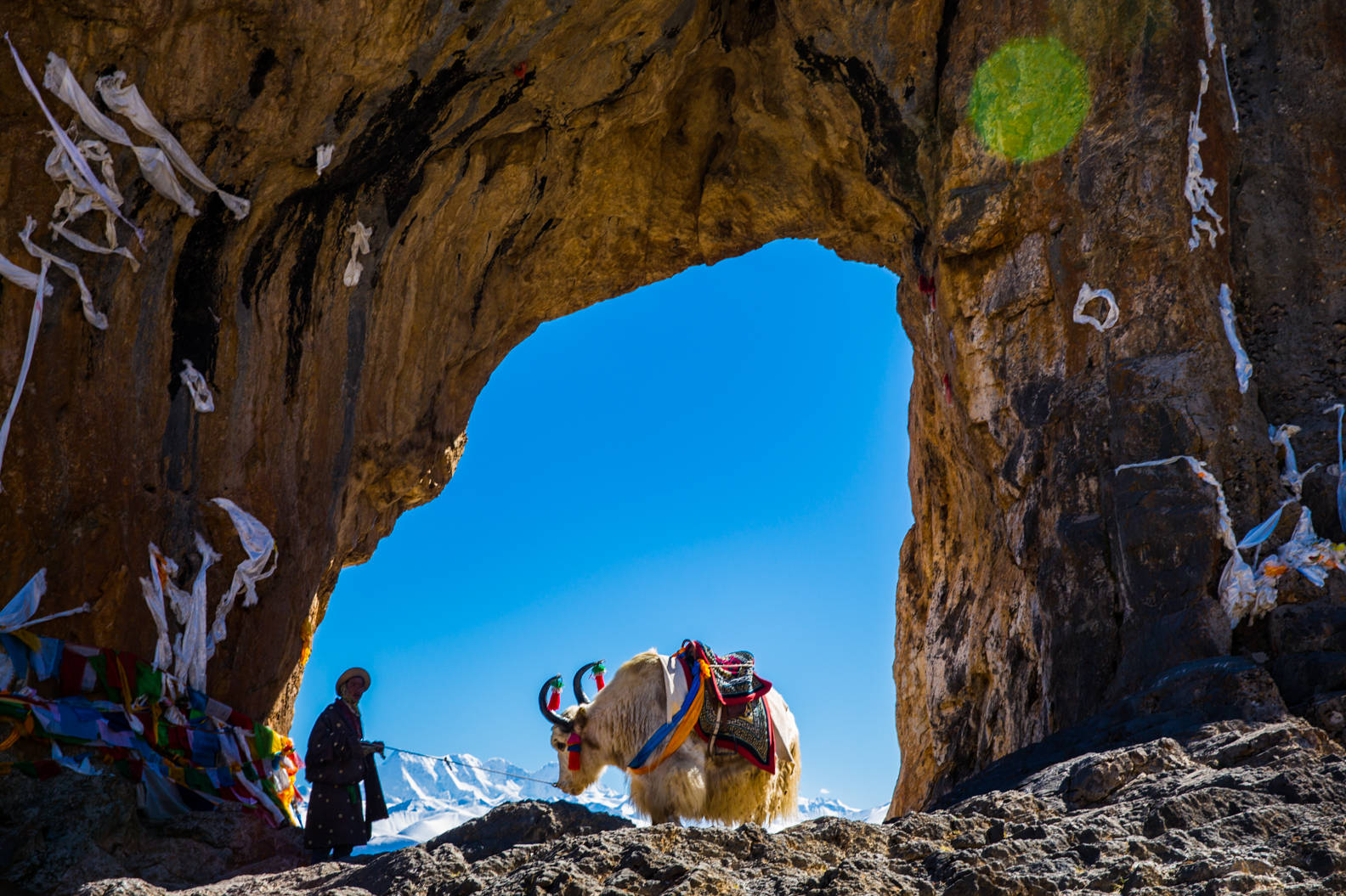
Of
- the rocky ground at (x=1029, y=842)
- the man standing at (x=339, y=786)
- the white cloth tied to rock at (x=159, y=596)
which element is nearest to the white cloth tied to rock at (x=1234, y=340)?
the rocky ground at (x=1029, y=842)

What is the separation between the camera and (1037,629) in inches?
292

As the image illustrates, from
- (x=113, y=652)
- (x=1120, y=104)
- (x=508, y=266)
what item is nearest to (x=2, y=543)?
(x=113, y=652)

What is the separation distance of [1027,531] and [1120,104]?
313 centimetres

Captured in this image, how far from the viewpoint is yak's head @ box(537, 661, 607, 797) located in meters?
8.43

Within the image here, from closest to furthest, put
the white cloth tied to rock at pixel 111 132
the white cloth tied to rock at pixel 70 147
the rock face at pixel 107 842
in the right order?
the rock face at pixel 107 842 < the white cloth tied to rock at pixel 70 147 < the white cloth tied to rock at pixel 111 132

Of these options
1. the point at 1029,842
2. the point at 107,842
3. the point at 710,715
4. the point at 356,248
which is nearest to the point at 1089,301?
the point at 710,715

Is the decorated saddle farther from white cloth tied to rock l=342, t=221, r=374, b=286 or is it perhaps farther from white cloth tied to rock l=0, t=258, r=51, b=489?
white cloth tied to rock l=0, t=258, r=51, b=489

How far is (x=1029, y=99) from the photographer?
26.9ft

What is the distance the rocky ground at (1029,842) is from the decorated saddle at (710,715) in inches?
104

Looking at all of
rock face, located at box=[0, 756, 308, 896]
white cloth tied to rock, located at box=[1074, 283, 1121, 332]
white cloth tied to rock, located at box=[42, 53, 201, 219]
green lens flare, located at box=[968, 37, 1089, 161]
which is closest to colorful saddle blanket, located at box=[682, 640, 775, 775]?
rock face, located at box=[0, 756, 308, 896]

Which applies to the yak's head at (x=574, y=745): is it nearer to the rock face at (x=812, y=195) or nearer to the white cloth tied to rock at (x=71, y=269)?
the rock face at (x=812, y=195)

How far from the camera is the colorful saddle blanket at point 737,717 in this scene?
783 cm

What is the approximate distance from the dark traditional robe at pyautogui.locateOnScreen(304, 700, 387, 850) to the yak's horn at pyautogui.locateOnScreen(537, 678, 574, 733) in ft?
7.00

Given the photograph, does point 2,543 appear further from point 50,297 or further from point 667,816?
point 667,816
